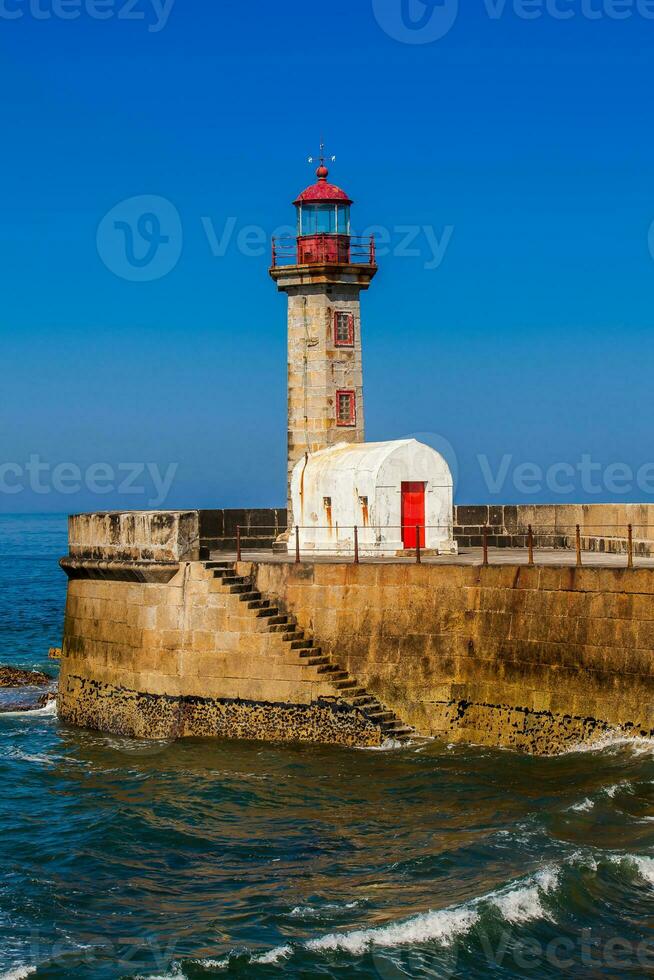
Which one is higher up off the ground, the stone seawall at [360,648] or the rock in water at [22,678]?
the stone seawall at [360,648]

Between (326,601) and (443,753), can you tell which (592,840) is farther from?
(326,601)

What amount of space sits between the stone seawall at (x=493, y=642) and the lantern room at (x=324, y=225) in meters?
6.71

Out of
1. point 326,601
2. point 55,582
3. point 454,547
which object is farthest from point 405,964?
point 55,582

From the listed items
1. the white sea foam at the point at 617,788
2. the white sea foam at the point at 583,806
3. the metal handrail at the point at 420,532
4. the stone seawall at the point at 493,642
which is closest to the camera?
the white sea foam at the point at 583,806

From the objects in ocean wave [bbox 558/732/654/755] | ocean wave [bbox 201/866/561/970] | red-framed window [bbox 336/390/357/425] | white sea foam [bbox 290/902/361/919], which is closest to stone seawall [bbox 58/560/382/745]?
ocean wave [bbox 558/732/654/755]

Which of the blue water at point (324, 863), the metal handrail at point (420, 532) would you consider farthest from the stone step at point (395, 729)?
the metal handrail at point (420, 532)

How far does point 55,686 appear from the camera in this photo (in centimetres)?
2511

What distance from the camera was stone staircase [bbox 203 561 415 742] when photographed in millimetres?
16969

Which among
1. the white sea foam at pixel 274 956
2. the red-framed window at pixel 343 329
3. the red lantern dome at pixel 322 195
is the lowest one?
the white sea foam at pixel 274 956

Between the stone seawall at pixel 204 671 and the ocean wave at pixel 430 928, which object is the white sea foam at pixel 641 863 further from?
the stone seawall at pixel 204 671

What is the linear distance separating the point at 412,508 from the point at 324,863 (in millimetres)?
8634

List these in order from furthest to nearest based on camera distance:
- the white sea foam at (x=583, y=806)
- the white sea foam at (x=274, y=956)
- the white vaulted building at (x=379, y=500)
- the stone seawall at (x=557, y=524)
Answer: the stone seawall at (x=557, y=524), the white vaulted building at (x=379, y=500), the white sea foam at (x=583, y=806), the white sea foam at (x=274, y=956)

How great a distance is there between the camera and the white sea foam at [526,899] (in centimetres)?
1095

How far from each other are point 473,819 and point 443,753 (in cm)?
261
